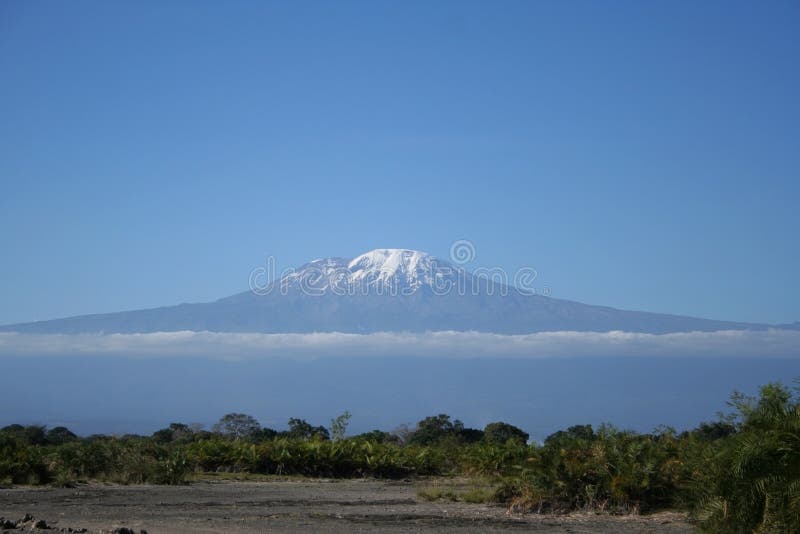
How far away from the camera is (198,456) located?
27.8 m

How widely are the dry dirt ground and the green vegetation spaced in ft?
1.93

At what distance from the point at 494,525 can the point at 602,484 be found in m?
2.89

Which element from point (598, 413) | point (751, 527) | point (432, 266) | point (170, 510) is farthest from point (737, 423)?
point (432, 266)

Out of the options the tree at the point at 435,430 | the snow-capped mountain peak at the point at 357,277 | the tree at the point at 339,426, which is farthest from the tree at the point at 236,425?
the snow-capped mountain peak at the point at 357,277

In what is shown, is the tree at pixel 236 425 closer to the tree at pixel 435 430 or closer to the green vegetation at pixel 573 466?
the tree at pixel 435 430

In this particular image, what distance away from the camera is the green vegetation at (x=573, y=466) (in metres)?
11.8

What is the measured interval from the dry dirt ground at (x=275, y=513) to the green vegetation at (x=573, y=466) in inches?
23.1

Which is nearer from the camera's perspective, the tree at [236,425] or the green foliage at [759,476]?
the green foliage at [759,476]

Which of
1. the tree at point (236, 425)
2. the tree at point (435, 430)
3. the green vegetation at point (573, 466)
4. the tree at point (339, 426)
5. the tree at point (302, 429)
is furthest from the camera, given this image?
the tree at point (236, 425)

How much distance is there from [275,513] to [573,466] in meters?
5.34

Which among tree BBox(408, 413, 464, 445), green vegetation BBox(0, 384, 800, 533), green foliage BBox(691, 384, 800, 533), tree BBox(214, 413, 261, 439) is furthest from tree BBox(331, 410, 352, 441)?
green foliage BBox(691, 384, 800, 533)

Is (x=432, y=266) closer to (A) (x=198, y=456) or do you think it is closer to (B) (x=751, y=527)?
(A) (x=198, y=456)

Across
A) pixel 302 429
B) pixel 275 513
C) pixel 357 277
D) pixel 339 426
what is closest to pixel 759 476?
pixel 275 513

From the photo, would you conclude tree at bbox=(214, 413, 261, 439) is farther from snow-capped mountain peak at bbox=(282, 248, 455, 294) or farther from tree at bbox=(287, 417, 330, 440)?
snow-capped mountain peak at bbox=(282, 248, 455, 294)
